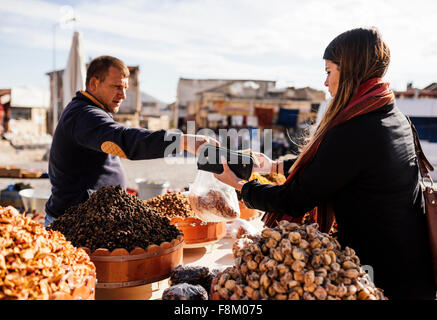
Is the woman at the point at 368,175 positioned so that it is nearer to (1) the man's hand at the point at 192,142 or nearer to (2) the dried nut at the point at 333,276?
(2) the dried nut at the point at 333,276

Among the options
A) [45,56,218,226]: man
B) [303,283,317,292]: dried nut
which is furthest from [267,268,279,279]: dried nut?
[45,56,218,226]: man

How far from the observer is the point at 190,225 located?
225cm

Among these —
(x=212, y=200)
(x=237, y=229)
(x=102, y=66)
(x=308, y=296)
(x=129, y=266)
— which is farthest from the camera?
(x=237, y=229)

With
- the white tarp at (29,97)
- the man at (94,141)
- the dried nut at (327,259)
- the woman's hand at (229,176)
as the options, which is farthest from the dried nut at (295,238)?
the white tarp at (29,97)

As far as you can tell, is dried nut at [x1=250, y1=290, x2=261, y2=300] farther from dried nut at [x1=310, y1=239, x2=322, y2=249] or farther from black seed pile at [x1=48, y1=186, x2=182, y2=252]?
black seed pile at [x1=48, y1=186, x2=182, y2=252]

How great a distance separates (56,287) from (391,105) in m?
1.32

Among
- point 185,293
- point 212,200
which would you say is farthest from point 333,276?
point 212,200

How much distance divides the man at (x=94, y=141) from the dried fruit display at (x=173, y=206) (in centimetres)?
33

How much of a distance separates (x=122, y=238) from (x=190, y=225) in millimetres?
665

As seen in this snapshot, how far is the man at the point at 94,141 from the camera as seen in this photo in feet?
6.22

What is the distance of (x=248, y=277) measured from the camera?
124cm

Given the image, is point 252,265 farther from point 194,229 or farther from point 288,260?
point 194,229

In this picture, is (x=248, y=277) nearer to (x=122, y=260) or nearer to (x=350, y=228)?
(x=350, y=228)
